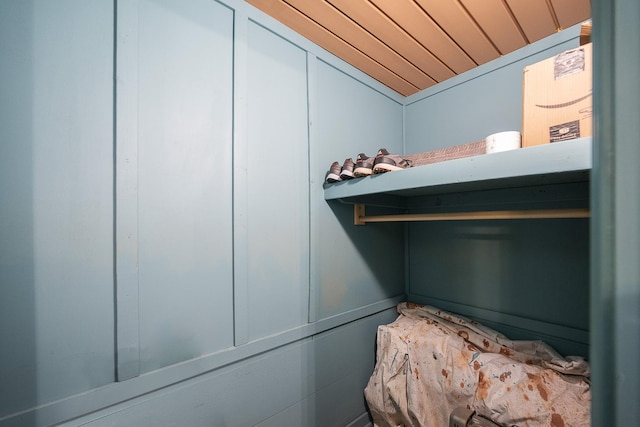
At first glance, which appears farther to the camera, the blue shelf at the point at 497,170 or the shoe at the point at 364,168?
the shoe at the point at 364,168

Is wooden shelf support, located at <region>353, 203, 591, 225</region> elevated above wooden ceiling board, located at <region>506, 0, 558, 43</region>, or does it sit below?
below

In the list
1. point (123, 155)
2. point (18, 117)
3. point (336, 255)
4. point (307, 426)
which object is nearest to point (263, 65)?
point (123, 155)

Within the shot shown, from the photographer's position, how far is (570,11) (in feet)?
3.58

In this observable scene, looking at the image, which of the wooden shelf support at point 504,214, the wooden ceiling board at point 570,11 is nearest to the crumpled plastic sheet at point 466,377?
the wooden shelf support at point 504,214

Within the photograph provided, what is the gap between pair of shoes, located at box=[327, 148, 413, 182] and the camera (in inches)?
43.9

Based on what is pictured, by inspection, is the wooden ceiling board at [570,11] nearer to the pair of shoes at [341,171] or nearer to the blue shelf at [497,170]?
the blue shelf at [497,170]

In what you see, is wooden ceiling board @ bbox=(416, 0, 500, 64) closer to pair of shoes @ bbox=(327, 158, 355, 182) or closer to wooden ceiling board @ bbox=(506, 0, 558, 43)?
wooden ceiling board @ bbox=(506, 0, 558, 43)

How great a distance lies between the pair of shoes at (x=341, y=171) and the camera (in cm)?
122

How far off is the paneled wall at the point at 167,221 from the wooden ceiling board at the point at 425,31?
1.28 ft

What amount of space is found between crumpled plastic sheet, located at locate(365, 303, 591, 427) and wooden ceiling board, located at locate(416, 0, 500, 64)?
1.49m

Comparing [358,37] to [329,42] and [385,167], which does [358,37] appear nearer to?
[329,42]

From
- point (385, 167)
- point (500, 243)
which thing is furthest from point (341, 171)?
point (500, 243)

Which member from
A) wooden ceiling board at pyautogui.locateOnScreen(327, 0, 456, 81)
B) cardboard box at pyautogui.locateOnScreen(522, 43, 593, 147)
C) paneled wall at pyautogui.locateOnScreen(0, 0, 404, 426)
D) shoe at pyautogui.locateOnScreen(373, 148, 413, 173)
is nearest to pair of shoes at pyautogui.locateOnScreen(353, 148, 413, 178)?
shoe at pyautogui.locateOnScreen(373, 148, 413, 173)

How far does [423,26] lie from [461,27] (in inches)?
7.2
